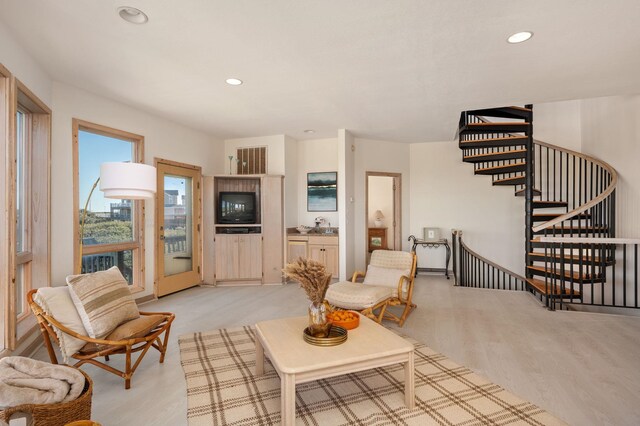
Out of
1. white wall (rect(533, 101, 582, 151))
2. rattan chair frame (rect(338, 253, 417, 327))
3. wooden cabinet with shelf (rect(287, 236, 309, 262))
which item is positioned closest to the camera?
rattan chair frame (rect(338, 253, 417, 327))

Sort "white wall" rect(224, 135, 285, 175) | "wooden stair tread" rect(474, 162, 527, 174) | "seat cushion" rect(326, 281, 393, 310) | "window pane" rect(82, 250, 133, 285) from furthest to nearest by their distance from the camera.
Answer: "white wall" rect(224, 135, 285, 175), "wooden stair tread" rect(474, 162, 527, 174), "window pane" rect(82, 250, 133, 285), "seat cushion" rect(326, 281, 393, 310)

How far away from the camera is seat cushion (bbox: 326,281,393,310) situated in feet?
12.1

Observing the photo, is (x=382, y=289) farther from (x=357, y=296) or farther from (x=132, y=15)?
(x=132, y=15)

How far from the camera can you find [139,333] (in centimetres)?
262

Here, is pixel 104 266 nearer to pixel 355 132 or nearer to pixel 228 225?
pixel 228 225

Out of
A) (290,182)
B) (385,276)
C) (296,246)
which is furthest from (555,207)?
(290,182)

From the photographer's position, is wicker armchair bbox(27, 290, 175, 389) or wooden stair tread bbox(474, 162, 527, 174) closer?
wicker armchair bbox(27, 290, 175, 389)

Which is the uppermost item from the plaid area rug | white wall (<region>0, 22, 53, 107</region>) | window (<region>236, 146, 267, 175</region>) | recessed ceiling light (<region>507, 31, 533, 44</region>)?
recessed ceiling light (<region>507, 31, 533, 44</region>)

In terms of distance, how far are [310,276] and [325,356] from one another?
0.50 metres

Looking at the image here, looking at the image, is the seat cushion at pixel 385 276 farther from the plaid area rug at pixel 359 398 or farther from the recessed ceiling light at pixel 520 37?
the recessed ceiling light at pixel 520 37

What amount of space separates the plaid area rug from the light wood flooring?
0.44 ft

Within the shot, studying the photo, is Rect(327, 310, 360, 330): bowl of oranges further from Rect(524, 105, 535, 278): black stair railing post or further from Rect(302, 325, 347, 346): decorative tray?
Rect(524, 105, 535, 278): black stair railing post

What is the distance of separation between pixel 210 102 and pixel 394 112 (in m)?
2.58

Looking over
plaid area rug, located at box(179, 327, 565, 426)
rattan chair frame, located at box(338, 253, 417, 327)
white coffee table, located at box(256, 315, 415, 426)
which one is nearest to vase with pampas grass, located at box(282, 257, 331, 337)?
white coffee table, located at box(256, 315, 415, 426)
